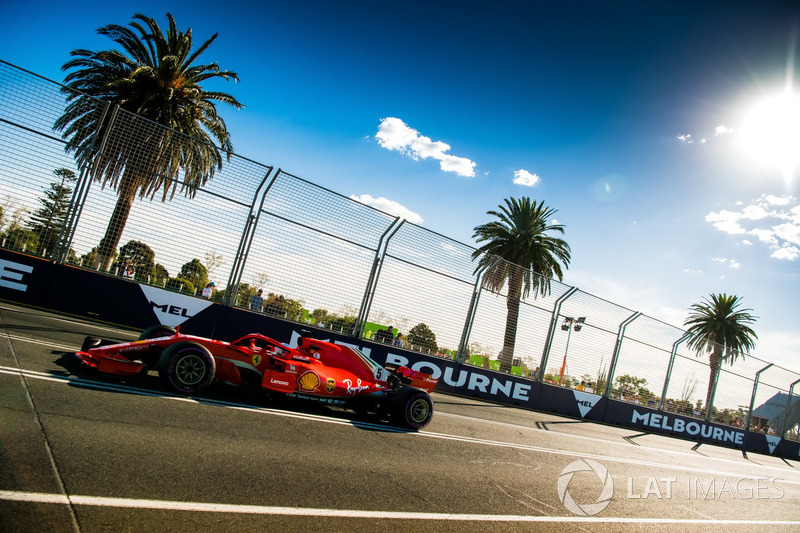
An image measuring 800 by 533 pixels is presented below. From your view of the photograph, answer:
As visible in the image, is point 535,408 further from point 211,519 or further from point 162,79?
point 162,79

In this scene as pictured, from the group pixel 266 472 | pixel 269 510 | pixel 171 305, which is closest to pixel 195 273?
pixel 171 305

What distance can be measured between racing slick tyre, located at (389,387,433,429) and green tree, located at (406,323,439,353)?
4591mm

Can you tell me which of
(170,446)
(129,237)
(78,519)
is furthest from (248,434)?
(129,237)

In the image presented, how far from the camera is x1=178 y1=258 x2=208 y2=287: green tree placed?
8320mm

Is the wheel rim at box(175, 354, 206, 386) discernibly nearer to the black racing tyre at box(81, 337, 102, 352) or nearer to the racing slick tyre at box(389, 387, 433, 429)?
the black racing tyre at box(81, 337, 102, 352)

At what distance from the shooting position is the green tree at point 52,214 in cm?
761

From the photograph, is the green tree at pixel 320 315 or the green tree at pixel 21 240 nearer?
the green tree at pixel 21 240

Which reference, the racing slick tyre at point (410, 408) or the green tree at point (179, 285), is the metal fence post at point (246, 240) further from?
the racing slick tyre at point (410, 408)

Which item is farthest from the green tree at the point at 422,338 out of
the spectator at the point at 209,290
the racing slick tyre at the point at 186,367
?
the racing slick tyre at the point at 186,367

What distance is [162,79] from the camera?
20234mm

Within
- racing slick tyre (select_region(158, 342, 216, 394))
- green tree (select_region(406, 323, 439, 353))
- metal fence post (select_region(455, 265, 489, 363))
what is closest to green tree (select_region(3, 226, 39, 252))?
racing slick tyre (select_region(158, 342, 216, 394))

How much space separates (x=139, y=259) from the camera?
8.27 meters

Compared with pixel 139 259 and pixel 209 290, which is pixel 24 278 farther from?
pixel 209 290

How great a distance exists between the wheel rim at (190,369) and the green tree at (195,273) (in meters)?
3.84
